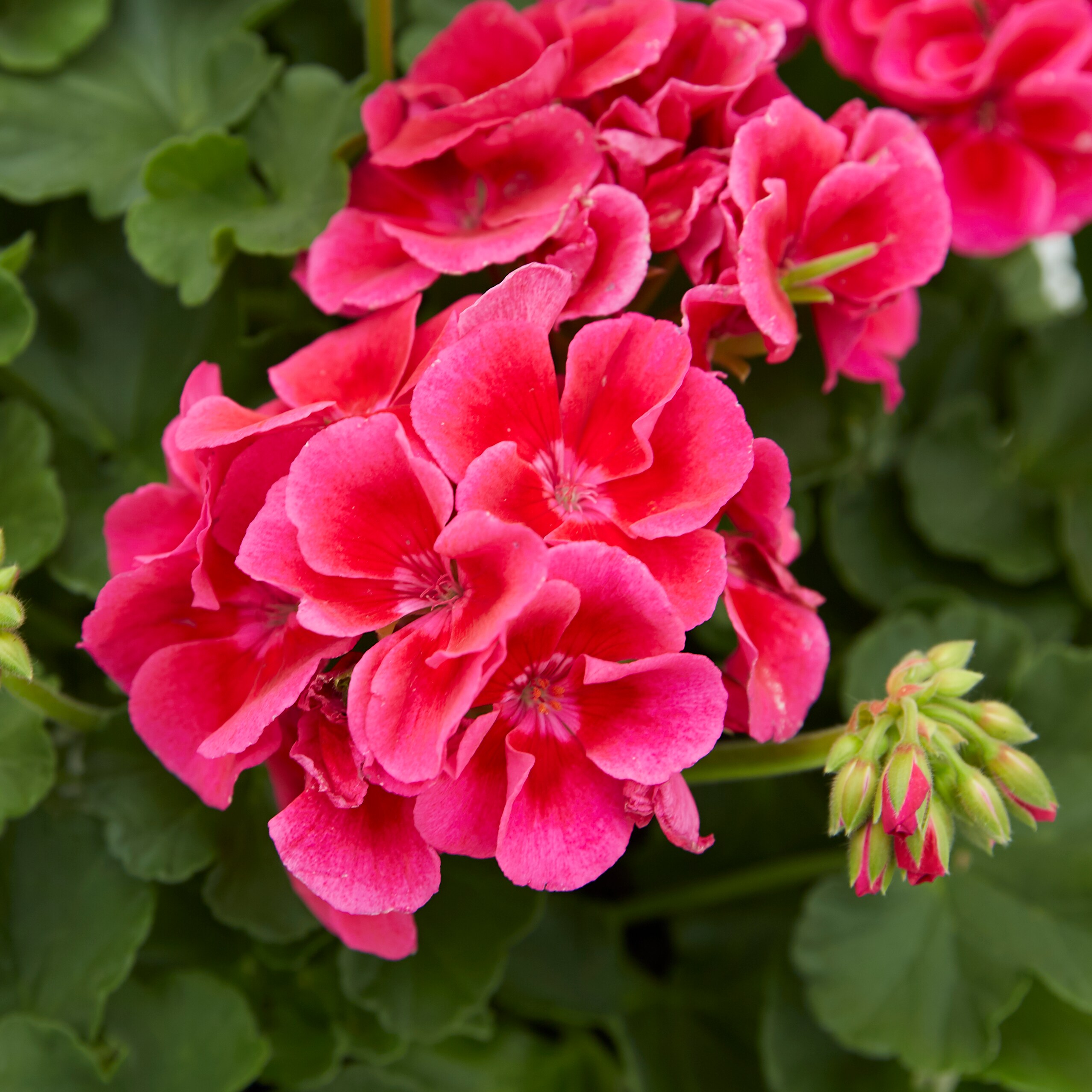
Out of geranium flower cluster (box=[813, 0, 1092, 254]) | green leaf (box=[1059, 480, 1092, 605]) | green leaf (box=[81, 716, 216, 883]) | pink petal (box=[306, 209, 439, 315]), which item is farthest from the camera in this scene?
green leaf (box=[1059, 480, 1092, 605])

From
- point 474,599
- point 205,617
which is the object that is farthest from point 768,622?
point 205,617

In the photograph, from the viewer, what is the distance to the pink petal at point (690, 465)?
0.61m

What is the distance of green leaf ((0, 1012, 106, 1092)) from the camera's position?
864 mm

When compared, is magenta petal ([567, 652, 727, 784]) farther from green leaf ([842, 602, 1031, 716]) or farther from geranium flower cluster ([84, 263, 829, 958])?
green leaf ([842, 602, 1031, 716])

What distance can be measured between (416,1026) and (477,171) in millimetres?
691

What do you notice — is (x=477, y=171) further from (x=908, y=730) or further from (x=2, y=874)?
(x=2, y=874)

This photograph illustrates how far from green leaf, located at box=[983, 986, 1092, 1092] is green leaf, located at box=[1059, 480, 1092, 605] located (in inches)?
17.2

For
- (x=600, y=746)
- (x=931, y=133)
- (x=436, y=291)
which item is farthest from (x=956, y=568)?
(x=600, y=746)

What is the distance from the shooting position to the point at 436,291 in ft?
2.91

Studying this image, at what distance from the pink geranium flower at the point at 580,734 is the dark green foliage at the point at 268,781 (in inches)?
13.8

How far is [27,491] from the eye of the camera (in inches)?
37.4

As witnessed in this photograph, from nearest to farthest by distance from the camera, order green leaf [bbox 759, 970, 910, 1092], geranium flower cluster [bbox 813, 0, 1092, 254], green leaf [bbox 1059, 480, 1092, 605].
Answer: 1. geranium flower cluster [bbox 813, 0, 1092, 254]
2. green leaf [bbox 759, 970, 910, 1092]
3. green leaf [bbox 1059, 480, 1092, 605]

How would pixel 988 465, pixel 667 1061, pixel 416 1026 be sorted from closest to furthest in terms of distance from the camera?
pixel 416 1026 < pixel 667 1061 < pixel 988 465

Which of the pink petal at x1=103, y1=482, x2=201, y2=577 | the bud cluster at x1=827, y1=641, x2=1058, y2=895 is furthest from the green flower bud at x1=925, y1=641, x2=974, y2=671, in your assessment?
the pink petal at x1=103, y1=482, x2=201, y2=577
